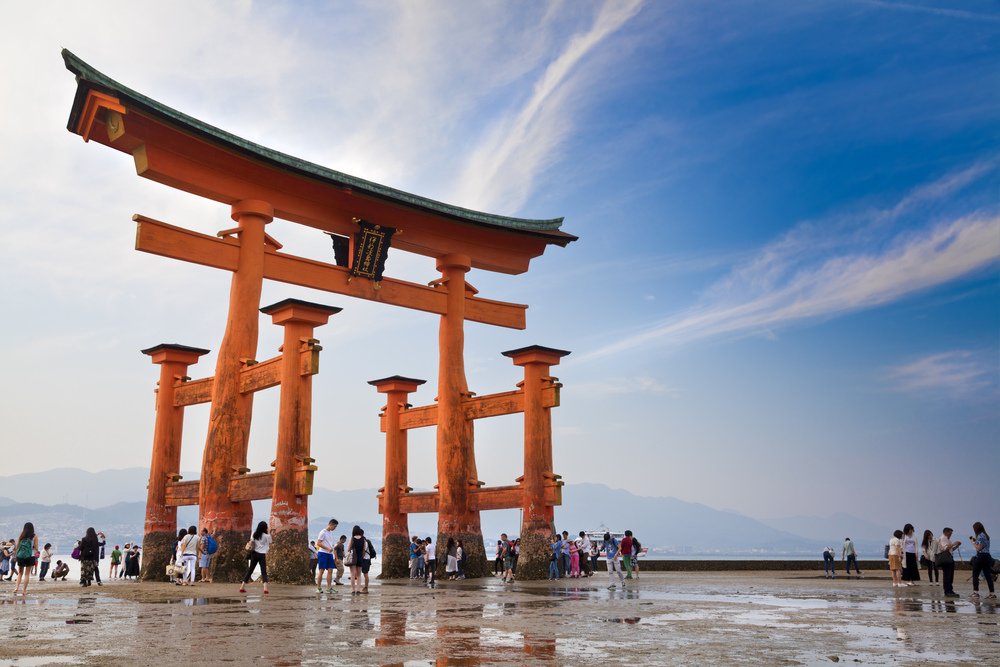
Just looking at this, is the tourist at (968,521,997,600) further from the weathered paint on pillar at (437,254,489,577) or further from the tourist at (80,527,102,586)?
the weathered paint on pillar at (437,254,489,577)

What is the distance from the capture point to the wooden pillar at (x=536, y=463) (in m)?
24.0

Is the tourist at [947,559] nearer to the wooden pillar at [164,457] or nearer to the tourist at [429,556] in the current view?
the tourist at [429,556]

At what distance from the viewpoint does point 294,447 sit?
20328 mm

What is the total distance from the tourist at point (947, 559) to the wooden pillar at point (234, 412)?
15631 millimetres

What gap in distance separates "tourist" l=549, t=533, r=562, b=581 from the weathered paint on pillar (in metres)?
2.09

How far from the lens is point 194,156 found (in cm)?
2073

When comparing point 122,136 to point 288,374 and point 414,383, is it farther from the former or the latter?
point 414,383

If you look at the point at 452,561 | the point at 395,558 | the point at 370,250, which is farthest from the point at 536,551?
the point at 370,250

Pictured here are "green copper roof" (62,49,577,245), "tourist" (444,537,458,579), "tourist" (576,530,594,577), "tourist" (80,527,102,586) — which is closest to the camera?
"green copper roof" (62,49,577,245)

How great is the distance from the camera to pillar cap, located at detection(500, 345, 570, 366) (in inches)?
956

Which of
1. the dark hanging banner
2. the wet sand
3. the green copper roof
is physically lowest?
the wet sand

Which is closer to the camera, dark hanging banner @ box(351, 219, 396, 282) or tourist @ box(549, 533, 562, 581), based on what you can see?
→ dark hanging banner @ box(351, 219, 396, 282)

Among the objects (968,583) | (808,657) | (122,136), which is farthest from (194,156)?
(968,583)

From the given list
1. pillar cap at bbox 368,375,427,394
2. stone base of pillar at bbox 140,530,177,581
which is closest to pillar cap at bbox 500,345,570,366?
pillar cap at bbox 368,375,427,394
